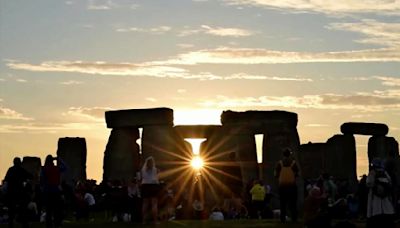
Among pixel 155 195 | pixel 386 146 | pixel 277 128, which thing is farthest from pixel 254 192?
pixel 386 146

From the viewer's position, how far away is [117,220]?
30.1m

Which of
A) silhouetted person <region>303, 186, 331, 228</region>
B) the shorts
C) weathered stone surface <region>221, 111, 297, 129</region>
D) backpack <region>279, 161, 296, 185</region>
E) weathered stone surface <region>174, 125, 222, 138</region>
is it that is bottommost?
silhouetted person <region>303, 186, 331, 228</region>

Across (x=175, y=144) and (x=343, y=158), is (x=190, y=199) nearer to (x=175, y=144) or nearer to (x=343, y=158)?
(x=175, y=144)

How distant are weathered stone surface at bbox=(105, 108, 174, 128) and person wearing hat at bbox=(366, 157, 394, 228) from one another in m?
24.9

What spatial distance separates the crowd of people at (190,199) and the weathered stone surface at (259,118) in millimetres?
7219

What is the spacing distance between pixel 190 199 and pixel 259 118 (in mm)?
13185

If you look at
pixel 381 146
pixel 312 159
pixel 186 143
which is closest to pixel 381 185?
pixel 186 143

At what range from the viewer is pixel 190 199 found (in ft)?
105

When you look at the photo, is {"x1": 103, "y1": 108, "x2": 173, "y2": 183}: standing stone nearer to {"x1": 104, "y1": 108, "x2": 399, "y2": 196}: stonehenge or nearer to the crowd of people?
{"x1": 104, "y1": 108, "x2": 399, "y2": 196}: stonehenge

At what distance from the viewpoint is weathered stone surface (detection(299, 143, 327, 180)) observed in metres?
50.3

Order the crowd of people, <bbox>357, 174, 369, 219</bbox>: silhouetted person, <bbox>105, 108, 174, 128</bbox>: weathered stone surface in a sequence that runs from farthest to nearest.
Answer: <bbox>105, 108, 174, 128</bbox>: weathered stone surface < <bbox>357, 174, 369, 219</bbox>: silhouetted person < the crowd of people

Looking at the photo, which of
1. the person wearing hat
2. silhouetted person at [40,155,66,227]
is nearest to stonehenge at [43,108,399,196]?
silhouetted person at [40,155,66,227]

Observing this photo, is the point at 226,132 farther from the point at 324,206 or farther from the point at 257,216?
the point at 324,206

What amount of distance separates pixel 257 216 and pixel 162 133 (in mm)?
14048
